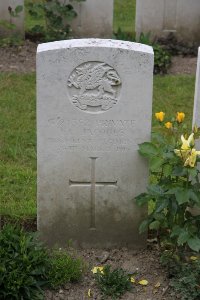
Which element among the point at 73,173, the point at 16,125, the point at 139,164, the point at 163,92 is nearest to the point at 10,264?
the point at 73,173

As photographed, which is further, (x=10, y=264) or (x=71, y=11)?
(x=71, y=11)

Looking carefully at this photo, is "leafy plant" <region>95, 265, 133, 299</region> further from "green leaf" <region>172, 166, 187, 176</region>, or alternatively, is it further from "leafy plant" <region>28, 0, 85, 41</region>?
"leafy plant" <region>28, 0, 85, 41</region>

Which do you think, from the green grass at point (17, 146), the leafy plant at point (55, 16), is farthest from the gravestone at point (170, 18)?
the green grass at point (17, 146)

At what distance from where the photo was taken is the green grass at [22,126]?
5449mm

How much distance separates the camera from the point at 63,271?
4.30 meters

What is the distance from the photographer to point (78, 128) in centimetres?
444

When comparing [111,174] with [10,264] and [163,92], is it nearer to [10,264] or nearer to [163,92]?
[10,264]

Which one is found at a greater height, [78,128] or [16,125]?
[78,128]

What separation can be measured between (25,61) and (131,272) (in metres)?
4.51

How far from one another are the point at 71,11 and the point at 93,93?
4.71m

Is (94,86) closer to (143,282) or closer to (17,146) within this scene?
(143,282)

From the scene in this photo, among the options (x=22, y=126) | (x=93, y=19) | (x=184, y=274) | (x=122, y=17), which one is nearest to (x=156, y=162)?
(x=184, y=274)

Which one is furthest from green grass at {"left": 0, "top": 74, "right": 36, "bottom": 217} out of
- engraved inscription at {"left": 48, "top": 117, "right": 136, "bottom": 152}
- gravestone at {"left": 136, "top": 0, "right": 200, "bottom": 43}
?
gravestone at {"left": 136, "top": 0, "right": 200, "bottom": 43}

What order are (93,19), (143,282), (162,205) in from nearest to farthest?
(162,205)
(143,282)
(93,19)
